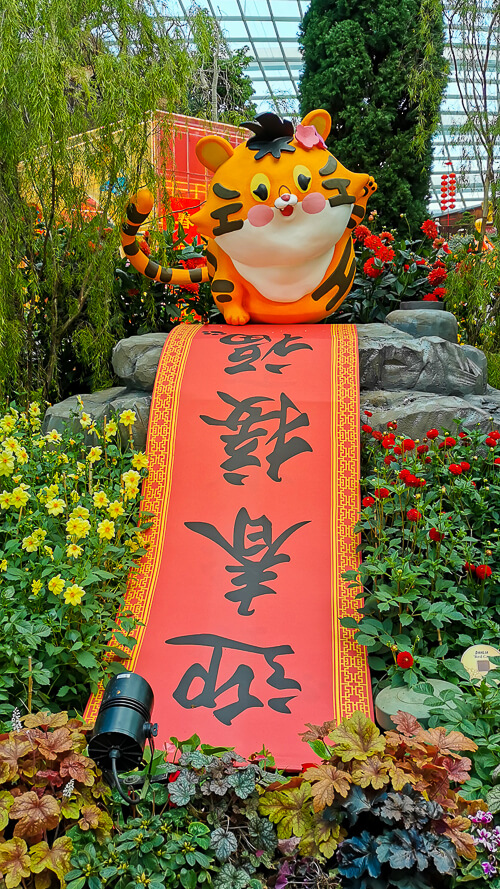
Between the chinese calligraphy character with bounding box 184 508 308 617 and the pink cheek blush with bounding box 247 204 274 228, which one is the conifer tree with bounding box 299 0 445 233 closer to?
the pink cheek blush with bounding box 247 204 274 228

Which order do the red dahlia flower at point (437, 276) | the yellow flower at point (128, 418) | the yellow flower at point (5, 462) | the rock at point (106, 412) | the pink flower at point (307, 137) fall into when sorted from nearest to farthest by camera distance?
the yellow flower at point (5, 462)
the yellow flower at point (128, 418)
the rock at point (106, 412)
the pink flower at point (307, 137)
the red dahlia flower at point (437, 276)

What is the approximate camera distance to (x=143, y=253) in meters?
4.45

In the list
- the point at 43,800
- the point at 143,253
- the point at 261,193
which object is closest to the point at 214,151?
the point at 261,193

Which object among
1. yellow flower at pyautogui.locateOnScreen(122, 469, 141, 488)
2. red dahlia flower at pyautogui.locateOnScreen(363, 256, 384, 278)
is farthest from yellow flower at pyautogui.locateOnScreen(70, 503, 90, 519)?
red dahlia flower at pyautogui.locateOnScreen(363, 256, 384, 278)

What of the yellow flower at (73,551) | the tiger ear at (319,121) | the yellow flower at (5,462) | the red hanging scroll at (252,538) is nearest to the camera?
the yellow flower at (73,551)

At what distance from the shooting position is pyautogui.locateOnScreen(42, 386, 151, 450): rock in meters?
3.81

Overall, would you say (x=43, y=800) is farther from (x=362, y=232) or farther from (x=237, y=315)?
(x=362, y=232)

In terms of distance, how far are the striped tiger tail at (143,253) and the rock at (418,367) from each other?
1.20m

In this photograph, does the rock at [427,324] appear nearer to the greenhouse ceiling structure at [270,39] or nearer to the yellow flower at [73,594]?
the yellow flower at [73,594]

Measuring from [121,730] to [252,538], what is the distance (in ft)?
5.09

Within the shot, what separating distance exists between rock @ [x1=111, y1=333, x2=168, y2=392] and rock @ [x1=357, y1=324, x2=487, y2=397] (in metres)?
1.09

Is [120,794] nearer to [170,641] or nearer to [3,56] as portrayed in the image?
[170,641]

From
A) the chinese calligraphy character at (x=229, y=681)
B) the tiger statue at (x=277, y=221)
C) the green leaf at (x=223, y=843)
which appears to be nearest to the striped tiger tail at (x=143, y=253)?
the tiger statue at (x=277, y=221)

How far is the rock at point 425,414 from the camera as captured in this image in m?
3.60
